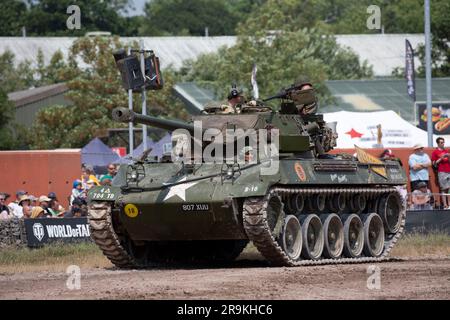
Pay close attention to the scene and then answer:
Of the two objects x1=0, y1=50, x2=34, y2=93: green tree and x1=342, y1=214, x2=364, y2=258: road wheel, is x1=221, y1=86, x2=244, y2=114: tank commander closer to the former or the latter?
x1=342, y1=214, x2=364, y2=258: road wheel

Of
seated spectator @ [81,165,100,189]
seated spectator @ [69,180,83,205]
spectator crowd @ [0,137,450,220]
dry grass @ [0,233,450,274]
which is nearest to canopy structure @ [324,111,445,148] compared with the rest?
spectator crowd @ [0,137,450,220]

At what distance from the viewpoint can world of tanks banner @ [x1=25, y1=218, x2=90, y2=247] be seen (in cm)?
2516

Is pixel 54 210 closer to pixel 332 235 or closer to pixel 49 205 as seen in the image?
pixel 49 205

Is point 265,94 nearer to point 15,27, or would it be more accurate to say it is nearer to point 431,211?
point 431,211

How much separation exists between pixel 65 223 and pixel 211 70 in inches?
1698

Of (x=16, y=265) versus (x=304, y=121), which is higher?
(x=304, y=121)

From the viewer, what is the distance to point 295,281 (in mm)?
17688

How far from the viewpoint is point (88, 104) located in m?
54.5

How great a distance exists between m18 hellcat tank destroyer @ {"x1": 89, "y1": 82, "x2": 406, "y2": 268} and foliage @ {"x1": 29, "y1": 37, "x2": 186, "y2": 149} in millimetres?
30316

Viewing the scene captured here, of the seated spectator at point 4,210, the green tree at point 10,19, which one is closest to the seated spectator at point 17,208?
the seated spectator at point 4,210

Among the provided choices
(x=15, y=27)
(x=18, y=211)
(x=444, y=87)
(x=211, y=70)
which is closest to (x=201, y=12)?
(x=15, y=27)

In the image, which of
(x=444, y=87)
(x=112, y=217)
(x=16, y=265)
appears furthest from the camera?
(x=444, y=87)
